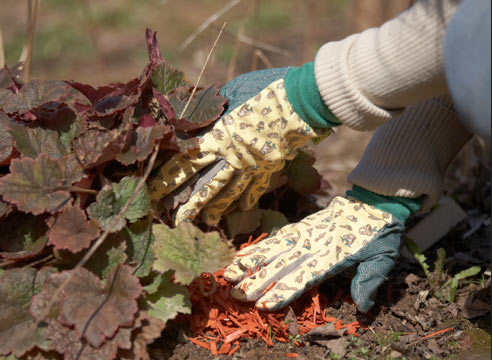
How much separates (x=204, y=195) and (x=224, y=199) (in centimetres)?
9

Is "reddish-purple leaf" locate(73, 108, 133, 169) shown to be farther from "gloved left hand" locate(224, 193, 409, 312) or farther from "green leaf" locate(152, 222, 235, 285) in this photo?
"gloved left hand" locate(224, 193, 409, 312)

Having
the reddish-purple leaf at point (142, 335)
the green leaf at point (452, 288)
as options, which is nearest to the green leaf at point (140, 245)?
the reddish-purple leaf at point (142, 335)

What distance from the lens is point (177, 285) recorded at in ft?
4.64

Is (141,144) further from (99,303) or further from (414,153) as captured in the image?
(414,153)

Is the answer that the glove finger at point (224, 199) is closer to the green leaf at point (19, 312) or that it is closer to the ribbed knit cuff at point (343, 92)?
the ribbed knit cuff at point (343, 92)

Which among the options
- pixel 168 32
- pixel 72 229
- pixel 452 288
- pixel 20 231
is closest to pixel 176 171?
pixel 72 229

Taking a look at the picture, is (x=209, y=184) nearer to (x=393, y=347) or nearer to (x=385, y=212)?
(x=385, y=212)

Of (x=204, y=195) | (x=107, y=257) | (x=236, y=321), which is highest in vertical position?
(x=204, y=195)

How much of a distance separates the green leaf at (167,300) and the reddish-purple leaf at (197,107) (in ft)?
1.27

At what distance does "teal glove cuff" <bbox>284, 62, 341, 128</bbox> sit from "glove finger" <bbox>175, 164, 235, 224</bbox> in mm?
242

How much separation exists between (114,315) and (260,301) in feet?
1.27

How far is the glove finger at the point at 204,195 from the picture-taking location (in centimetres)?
153

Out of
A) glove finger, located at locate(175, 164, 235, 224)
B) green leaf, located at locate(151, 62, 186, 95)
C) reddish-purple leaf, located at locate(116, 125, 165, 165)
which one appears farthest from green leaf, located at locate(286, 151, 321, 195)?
reddish-purple leaf, located at locate(116, 125, 165, 165)

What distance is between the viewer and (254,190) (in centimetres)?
167
